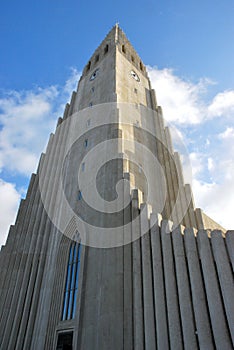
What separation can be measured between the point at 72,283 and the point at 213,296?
908 cm

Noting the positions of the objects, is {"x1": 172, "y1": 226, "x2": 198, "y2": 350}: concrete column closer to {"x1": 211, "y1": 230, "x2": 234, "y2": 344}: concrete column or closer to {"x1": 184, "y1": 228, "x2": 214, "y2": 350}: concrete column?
{"x1": 184, "y1": 228, "x2": 214, "y2": 350}: concrete column

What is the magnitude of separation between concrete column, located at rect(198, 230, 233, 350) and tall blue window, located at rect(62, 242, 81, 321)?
26.7 feet

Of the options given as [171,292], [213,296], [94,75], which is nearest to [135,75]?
[94,75]

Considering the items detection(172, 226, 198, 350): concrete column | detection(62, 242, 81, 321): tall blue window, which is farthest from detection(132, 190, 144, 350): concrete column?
detection(62, 242, 81, 321): tall blue window

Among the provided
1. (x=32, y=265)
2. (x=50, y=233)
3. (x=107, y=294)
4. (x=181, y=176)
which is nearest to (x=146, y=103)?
(x=181, y=176)

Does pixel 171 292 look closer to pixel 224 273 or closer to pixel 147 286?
pixel 147 286

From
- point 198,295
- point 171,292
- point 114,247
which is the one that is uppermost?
point 114,247

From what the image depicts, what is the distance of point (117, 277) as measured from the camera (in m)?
16.5

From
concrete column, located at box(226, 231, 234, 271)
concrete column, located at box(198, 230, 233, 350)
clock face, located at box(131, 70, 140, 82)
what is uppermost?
A: clock face, located at box(131, 70, 140, 82)

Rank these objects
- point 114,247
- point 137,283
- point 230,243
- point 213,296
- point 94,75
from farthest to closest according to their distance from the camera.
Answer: point 94,75 < point 114,247 < point 137,283 < point 230,243 < point 213,296

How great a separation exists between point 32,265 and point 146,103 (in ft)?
67.8

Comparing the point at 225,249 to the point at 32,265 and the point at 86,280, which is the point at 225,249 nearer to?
the point at 86,280

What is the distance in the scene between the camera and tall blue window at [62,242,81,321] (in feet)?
58.5

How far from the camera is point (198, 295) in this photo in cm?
1382
